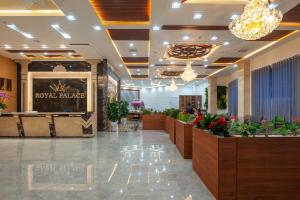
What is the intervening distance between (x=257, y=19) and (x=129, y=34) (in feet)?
17.4

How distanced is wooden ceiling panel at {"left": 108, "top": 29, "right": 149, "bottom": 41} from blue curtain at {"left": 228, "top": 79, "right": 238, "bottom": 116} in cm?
1038

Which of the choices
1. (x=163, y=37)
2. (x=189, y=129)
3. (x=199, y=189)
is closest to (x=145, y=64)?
(x=163, y=37)

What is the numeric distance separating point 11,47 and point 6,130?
358 cm

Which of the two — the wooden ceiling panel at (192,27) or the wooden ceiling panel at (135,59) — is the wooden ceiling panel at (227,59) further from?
the wooden ceiling panel at (192,27)

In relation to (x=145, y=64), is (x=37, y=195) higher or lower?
lower

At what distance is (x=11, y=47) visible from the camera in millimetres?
11422

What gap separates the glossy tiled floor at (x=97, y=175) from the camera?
4262 mm

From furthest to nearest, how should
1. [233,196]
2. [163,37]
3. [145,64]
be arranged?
1. [145,64]
2. [163,37]
3. [233,196]

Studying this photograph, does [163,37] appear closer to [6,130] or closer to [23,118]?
[23,118]

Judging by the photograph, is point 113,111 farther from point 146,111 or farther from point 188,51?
point 188,51

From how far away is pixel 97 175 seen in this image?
5.40 metres

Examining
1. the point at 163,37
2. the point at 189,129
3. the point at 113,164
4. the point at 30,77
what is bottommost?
the point at 113,164

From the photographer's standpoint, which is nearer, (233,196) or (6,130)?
(233,196)

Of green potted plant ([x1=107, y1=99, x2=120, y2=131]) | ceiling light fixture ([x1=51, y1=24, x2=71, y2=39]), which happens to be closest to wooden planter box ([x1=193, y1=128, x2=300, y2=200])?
ceiling light fixture ([x1=51, y1=24, x2=71, y2=39])
